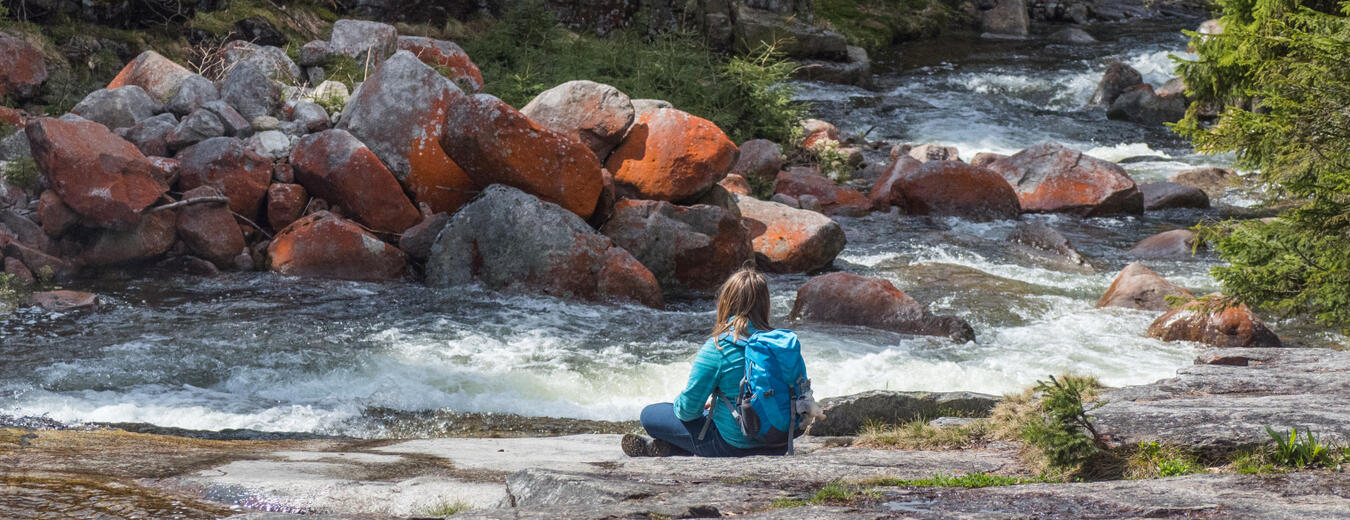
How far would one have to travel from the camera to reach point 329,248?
1147 cm

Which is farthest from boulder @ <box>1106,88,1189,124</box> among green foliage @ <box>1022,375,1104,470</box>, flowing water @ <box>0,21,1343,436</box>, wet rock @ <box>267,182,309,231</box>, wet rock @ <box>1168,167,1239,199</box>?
green foliage @ <box>1022,375,1104,470</box>

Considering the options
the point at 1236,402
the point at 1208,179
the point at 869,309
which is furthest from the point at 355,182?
the point at 1208,179

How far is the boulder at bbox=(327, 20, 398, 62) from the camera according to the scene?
619 inches

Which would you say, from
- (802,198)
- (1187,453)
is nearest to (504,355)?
(1187,453)

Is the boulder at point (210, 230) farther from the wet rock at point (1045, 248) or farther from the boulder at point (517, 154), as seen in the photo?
the wet rock at point (1045, 248)

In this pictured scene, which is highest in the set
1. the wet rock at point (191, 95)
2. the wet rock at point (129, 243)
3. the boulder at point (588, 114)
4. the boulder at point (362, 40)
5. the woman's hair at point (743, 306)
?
the boulder at point (362, 40)

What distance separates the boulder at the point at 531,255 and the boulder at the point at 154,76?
488 centimetres

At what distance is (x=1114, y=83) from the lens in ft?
84.7

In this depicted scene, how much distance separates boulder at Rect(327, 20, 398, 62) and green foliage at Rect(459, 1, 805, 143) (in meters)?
1.74

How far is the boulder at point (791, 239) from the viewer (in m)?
13.0

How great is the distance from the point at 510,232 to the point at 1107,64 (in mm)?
22549

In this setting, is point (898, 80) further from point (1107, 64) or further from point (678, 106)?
point (678, 106)

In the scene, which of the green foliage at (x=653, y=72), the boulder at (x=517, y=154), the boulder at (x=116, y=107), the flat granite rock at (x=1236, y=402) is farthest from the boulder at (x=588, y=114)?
the flat granite rock at (x=1236, y=402)

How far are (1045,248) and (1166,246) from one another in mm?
1606
